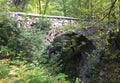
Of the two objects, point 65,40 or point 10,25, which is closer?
point 65,40

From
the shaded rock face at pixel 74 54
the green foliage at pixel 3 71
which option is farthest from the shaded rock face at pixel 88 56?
the green foliage at pixel 3 71

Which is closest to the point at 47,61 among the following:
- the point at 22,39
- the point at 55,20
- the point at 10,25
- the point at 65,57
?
the point at 65,57

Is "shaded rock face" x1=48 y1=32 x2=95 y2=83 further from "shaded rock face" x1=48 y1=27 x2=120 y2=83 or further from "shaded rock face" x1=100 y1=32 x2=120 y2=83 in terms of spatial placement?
"shaded rock face" x1=100 y1=32 x2=120 y2=83

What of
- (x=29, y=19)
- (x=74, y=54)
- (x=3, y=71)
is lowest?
(x=74, y=54)

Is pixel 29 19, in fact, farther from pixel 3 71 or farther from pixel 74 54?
pixel 3 71

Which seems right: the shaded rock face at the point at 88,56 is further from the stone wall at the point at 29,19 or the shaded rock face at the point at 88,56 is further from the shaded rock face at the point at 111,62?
the stone wall at the point at 29,19

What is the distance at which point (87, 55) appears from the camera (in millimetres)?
7578

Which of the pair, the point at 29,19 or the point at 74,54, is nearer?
the point at 74,54

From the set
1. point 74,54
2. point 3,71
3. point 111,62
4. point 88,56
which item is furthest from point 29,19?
point 3,71

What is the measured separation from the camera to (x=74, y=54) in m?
7.89

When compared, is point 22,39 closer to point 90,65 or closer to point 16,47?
point 16,47

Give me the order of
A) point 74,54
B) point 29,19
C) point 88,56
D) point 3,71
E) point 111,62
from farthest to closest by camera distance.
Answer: point 29,19, point 74,54, point 88,56, point 111,62, point 3,71

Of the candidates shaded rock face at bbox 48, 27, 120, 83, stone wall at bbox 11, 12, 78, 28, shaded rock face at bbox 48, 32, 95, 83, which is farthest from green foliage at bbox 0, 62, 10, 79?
stone wall at bbox 11, 12, 78, 28

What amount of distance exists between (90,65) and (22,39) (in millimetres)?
2768
